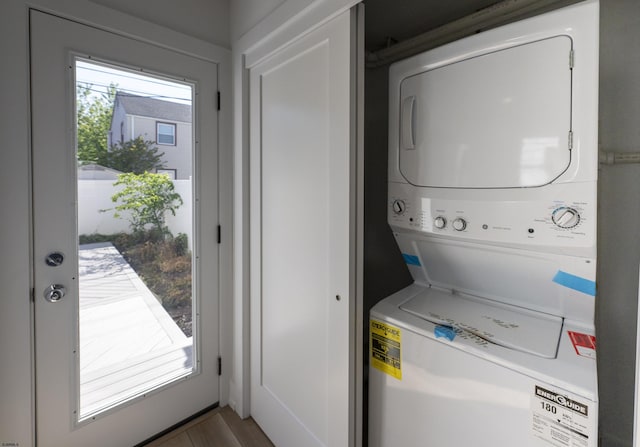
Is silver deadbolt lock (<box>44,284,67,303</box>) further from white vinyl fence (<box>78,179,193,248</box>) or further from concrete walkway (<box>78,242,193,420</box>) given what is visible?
white vinyl fence (<box>78,179,193,248</box>)

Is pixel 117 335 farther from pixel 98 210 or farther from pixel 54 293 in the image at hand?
pixel 98 210

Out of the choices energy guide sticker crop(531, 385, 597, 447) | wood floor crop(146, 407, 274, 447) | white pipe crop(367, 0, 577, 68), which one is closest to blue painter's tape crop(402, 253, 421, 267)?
energy guide sticker crop(531, 385, 597, 447)

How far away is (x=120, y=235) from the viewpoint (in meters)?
1.63

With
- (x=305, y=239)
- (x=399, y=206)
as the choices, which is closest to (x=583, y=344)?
(x=399, y=206)

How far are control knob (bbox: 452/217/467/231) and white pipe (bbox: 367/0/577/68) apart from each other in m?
0.89

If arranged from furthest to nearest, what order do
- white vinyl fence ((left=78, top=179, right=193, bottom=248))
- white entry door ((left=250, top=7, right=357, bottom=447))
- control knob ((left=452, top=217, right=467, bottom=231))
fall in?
1. white vinyl fence ((left=78, top=179, right=193, bottom=248))
2. white entry door ((left=250, top=7, right=357, bottom=447))
3. control knob ((left=452, top=217, right=467, bottom=231))

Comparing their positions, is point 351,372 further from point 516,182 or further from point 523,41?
point 523,41

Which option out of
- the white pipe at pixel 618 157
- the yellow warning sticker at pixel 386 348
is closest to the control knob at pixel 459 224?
the yellow warning sticker at pixel 386 348

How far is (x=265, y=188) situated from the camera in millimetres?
1753

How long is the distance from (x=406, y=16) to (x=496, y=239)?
149 cm

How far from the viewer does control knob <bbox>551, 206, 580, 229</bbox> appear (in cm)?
93

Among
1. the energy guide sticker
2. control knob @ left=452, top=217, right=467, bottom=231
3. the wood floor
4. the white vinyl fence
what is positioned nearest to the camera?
the energy guide sticker

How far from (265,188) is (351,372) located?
1.02m

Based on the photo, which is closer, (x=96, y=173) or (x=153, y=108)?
(x=96, y=173)
